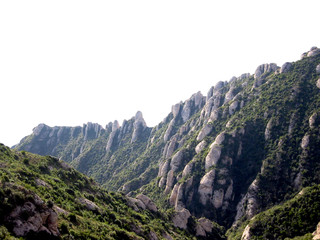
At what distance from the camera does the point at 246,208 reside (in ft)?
275

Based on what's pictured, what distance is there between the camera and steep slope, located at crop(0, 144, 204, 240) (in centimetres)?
2527

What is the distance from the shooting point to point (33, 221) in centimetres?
2542

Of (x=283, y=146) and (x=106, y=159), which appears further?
(x=106, y=159)

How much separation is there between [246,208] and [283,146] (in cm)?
3180

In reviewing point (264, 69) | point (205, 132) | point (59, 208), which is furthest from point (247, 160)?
point (59, 208)

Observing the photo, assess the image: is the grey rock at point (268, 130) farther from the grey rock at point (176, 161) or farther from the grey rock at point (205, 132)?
the grey rock at point (176, 161)

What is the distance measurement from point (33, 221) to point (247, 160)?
97838 millimetres

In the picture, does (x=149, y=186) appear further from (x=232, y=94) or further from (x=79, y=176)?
(x=232, y=94)

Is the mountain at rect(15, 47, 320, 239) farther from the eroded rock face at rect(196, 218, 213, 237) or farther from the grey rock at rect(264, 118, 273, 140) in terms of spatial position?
the eroded rock face at rect(196, 218, 213, 237)

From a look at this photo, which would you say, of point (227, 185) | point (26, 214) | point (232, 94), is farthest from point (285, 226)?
point (232, 94)

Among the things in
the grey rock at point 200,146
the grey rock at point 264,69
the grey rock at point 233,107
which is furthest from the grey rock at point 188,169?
the grey rock at point 264,69

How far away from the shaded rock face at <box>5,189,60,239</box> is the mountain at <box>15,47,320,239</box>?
55436 mm

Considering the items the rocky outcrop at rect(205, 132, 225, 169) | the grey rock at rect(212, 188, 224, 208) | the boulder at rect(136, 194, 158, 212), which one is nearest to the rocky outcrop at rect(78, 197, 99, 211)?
the boulder at rect(136, 194, 158, 212)

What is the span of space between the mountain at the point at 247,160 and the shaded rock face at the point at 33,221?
182 ft
